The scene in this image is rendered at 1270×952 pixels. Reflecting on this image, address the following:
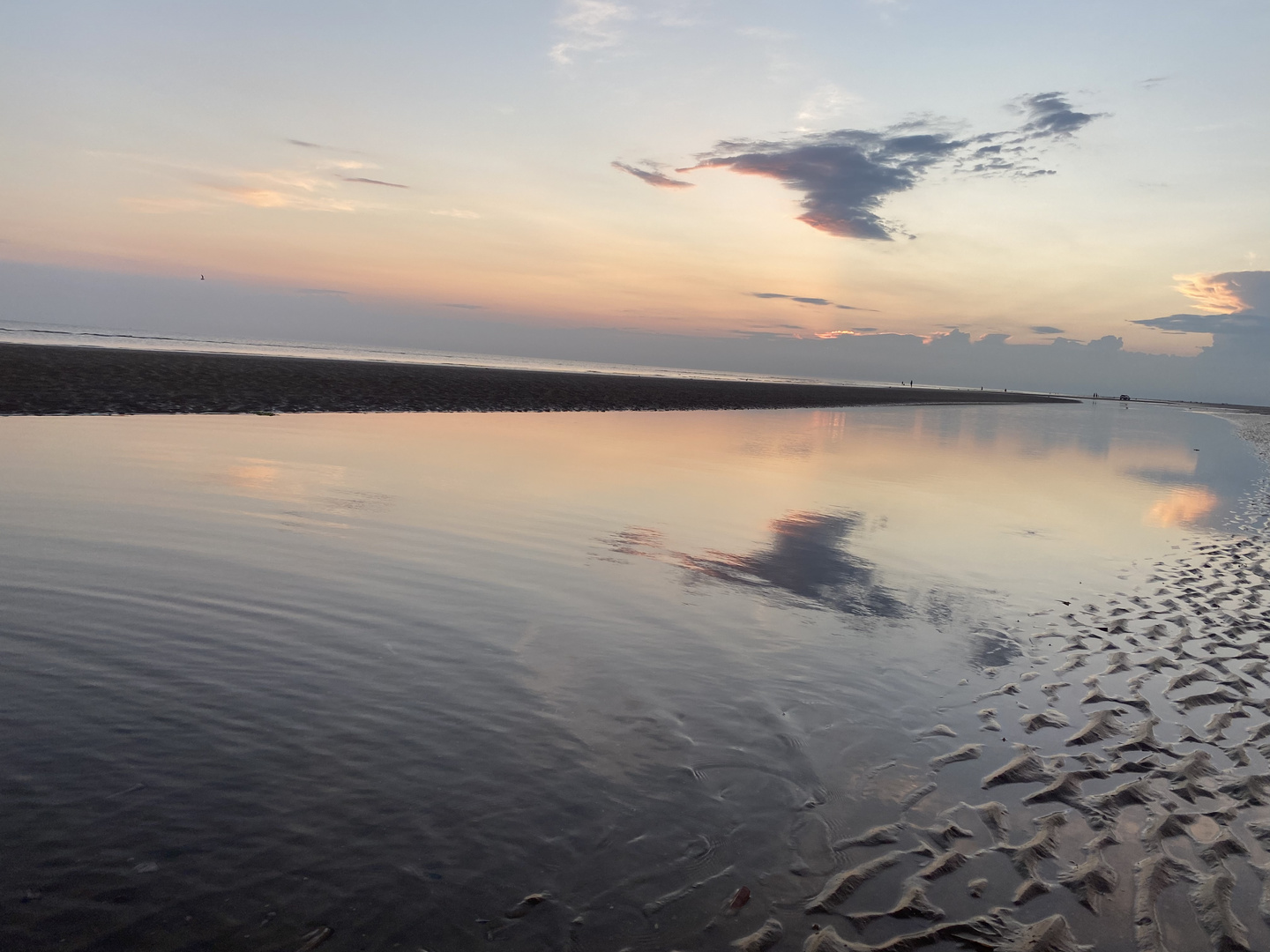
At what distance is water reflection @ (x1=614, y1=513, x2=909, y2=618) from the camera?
1082 cm

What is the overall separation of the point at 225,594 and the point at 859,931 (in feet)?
24.7

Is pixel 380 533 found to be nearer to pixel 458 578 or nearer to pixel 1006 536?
pixel 458 578

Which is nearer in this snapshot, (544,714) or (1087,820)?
(1087,820)

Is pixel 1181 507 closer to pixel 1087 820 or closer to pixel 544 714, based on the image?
pixel 1087 820

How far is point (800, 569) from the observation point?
40.4 ft

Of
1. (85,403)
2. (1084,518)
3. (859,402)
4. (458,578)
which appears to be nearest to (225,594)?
(458,578)

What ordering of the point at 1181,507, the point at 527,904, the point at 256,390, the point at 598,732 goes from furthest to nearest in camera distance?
1. the point at 256,390
2. the point at 1181,507
3. the point at 598,732
4. the point at 527,904

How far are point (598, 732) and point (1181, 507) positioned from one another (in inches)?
862

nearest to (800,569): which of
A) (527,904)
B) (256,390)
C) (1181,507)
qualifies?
(527,904)

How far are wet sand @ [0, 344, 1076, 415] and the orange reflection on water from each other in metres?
30.6

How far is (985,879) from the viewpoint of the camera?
16.0 feet

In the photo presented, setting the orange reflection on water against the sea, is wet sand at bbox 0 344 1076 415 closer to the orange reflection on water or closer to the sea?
the sea

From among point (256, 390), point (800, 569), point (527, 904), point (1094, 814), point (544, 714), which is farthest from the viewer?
point (256, 390)

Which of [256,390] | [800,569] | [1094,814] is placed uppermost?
→ [256,390]
